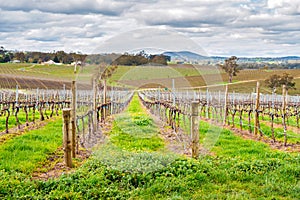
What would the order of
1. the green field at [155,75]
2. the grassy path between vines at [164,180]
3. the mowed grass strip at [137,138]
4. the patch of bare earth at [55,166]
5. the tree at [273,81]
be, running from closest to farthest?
the grassy path between vines at [164,180] < the patch of bare earth at [55,166] < the green field at [155,75] < the mowed grass strip at [137,138] < the tree at [273,81]

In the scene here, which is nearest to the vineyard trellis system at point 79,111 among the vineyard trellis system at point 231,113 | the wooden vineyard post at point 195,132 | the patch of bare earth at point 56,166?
the patch of bare earth at point 56,166

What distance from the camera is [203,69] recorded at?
353 inches

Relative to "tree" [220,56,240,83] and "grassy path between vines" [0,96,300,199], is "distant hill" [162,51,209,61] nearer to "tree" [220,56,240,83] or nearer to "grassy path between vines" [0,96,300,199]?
"grassy path between vines" [0,96,300,199]

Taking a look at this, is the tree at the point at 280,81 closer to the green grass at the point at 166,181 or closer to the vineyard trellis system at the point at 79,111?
the vineyard trellis system at the point at 79,111

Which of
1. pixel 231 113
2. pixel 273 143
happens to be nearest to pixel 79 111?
pixel 231 113

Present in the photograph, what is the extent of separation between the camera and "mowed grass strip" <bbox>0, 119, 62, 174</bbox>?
796 cm

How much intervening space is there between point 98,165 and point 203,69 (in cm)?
342

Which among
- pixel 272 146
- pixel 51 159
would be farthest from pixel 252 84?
pixel 51 159

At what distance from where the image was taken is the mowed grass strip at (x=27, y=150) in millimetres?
7965

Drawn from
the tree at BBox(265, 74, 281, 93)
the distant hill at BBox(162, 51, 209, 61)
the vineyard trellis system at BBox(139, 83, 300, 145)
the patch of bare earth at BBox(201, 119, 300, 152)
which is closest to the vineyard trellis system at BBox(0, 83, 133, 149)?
the distant hill at BBox(162, 51, 209, 61)

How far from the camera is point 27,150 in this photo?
9.66 metres

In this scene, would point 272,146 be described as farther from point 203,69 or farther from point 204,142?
point 203,69

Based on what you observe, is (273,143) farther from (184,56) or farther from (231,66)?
(231,66)

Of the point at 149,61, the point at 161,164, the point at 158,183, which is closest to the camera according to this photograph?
the point at 158,183
